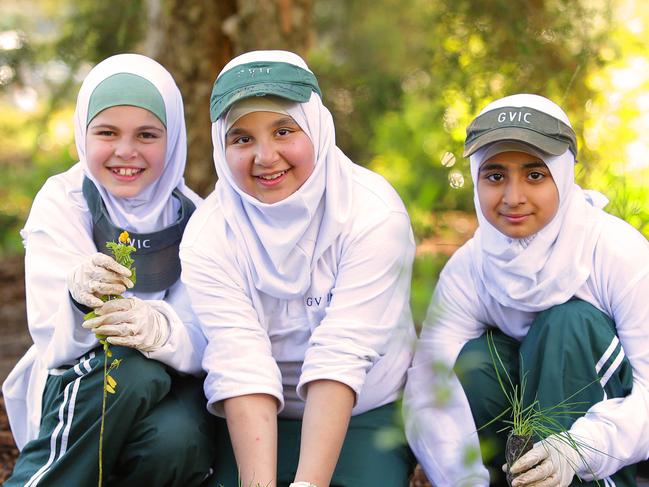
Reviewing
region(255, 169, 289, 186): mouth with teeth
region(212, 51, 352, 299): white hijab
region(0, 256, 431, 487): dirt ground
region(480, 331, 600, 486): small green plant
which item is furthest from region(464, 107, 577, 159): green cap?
region(0, 256, 431, 487): dirt ground

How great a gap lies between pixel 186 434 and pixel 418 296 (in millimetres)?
1222

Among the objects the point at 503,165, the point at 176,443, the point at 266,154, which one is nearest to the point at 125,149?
the point at 266,154

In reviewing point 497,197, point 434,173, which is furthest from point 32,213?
point 434,173

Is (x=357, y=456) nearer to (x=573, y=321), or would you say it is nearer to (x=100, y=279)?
(x=573, y=321)

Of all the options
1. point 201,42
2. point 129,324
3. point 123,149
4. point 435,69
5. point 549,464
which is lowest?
point 549,464

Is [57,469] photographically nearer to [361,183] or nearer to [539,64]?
[361,183]

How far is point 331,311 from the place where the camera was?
2.72 m

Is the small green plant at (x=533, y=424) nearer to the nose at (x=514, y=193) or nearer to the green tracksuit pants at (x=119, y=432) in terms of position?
the nose at (x=514, y=193)

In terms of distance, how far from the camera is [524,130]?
2.60m

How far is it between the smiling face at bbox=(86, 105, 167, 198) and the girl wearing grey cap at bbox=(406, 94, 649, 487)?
0.98 meters

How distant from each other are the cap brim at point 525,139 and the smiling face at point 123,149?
1012 millimetres

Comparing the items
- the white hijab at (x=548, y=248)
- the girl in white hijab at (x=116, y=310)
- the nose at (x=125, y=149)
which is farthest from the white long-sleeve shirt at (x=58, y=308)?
the white hijab at (x=548, y=248)

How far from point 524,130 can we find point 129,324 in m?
1.22

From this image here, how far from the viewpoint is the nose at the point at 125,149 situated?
2857 millimetres
